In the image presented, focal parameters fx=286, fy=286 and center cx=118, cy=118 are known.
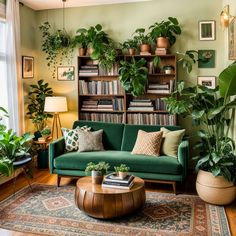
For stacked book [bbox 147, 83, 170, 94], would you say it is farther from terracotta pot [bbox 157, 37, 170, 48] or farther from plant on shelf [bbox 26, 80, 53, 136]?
plant on shelf [bbox 26, 80, 53, 136]

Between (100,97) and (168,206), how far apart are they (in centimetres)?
235

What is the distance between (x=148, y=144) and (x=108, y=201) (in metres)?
1.26

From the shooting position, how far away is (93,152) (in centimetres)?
417

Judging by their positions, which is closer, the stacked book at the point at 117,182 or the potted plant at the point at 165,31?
the stacked book at the point at 117,182

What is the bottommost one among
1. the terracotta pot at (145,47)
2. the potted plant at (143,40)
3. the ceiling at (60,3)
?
the terracotta pot at (145,47)

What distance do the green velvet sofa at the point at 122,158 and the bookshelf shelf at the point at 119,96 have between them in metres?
0.35

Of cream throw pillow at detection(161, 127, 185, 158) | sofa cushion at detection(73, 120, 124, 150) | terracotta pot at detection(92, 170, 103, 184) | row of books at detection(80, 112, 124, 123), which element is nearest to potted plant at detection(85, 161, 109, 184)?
terracotta pot at detection(92, 170, 103, 184)

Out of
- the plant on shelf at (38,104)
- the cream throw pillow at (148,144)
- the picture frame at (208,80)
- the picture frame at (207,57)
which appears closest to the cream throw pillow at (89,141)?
the cream throw pillow at (148,144)

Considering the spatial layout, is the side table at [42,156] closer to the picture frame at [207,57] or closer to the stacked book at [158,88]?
the stacked book at [158,88]

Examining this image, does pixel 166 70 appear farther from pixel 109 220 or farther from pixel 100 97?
pixel 109 220

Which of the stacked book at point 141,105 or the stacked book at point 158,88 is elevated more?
the stacked book at point 158,88

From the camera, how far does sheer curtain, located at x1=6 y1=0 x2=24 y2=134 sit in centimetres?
440

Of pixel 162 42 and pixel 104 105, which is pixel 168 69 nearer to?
pixel 162 42

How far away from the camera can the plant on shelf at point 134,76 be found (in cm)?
441
